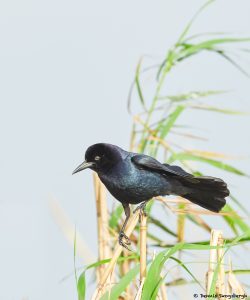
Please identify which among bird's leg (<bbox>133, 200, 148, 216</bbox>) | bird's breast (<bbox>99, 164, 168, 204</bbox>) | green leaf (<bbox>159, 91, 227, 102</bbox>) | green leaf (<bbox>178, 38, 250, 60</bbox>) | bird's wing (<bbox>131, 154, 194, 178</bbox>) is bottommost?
bird's leg (<bbox>133, 200, 148, 216</bbox>)

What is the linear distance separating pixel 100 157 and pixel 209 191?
520mm

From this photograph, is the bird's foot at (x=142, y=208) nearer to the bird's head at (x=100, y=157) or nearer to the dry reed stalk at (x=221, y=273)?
the bird's head at (x=100, y=157)

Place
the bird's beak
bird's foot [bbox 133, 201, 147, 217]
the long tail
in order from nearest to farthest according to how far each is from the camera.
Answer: bird's foot [bbox 133, 201, 147, 217], the bird's beak, the long tail

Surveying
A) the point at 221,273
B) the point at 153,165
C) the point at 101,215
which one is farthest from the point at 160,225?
the point at 221,273

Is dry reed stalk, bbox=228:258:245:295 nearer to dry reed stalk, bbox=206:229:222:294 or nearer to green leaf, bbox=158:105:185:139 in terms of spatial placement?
dry reed stalk, bbox=206:229:222:294

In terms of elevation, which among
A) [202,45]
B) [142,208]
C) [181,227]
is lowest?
[181,227]

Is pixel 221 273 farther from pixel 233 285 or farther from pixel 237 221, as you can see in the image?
pixel 237 221

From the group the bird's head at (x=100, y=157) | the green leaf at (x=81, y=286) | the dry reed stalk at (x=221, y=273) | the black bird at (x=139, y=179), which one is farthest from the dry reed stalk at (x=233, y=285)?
the bird's head at (x=100, y=157)

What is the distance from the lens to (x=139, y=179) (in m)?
3.48

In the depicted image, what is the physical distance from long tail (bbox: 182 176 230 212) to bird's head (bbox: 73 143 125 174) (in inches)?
14.1

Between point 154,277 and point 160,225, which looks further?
point 160,225

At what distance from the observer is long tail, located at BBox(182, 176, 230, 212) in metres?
3.61

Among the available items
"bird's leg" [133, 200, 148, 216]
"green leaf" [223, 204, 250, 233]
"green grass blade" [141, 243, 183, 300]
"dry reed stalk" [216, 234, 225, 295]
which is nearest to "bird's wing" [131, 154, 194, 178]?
"bird's leg" [133, 200, 148, 216]

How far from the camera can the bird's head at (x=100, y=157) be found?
11.4 ft
